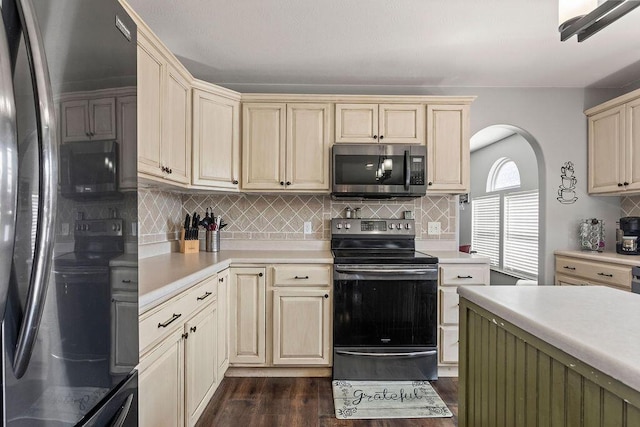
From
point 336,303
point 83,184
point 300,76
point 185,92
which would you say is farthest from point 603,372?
point 300,76

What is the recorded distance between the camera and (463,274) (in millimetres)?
2574

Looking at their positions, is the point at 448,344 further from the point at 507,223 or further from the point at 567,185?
the point at 507,223

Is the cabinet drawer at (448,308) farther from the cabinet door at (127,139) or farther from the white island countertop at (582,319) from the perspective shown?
the cabinet door at (127,139)

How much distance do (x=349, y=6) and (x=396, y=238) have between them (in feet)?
6.09

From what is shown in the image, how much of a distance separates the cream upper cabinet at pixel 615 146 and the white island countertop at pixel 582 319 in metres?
2.21

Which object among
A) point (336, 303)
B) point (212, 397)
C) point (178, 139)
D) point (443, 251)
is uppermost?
point (178, 139)

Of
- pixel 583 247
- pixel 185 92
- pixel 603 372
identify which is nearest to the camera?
pixel 603 372

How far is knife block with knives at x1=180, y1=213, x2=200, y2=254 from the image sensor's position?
2.75 metres

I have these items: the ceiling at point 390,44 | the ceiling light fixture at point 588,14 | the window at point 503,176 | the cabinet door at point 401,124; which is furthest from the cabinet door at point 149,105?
the window at point 503,176

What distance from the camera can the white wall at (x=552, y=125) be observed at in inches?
124

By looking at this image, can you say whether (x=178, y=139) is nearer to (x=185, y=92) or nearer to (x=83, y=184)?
(x=185, y=92)

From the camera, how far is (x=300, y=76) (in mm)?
2979

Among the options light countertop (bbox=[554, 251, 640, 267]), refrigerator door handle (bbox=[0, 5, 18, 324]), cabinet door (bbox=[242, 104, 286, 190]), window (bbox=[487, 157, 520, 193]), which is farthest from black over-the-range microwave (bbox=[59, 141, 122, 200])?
window (bbox=[487, 157, 520, 193])

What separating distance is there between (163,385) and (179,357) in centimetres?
18
